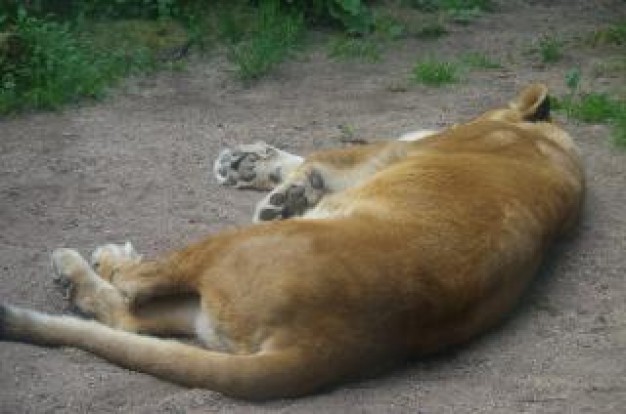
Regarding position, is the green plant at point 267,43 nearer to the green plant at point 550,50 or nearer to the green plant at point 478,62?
the green plant at point 478,62

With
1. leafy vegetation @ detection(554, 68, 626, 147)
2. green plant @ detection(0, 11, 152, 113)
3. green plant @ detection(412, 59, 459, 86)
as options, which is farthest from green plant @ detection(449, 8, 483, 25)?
green plant @ detection(0, 11, 152, 113)

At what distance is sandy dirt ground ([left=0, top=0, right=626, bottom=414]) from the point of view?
14.5 feet

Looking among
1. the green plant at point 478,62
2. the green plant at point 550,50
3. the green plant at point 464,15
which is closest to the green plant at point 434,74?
the green plant at point 478,62

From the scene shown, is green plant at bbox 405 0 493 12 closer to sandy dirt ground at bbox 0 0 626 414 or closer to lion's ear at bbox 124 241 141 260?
sandy dirt ground at bbox 0 0 626 414

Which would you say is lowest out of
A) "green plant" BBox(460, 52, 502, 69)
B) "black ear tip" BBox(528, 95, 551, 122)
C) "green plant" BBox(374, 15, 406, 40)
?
"green plant" BBox(460, 52, 502, 69)

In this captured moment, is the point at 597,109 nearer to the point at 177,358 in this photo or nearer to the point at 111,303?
the point at 111,303

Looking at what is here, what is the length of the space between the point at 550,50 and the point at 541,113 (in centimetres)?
239

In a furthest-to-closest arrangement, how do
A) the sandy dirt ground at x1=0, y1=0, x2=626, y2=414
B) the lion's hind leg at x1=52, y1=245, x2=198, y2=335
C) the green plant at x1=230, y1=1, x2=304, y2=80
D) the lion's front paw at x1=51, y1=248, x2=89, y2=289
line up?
1. the green plant at x1=230, y1=1, x2=304, y2=80
2. the lion's front paw at x1=51, y1=248, x2=89, y2=289
3. the lion's hind leg at x1=52, y1=245, x2=198, y2=335
4. the sandy dirt ground at x1=0, y1=0, x2=626, y2=414

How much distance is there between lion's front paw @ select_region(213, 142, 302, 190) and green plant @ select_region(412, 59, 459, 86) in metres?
1.83

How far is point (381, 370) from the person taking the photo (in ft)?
14.8

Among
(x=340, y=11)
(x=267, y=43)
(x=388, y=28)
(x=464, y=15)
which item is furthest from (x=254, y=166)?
(x=464, y=15)

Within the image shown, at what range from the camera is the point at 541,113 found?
20.9 ft

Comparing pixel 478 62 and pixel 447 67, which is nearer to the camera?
pixel 447 67

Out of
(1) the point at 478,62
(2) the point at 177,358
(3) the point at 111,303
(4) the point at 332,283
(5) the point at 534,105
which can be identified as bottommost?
(1) the point at 478,62
